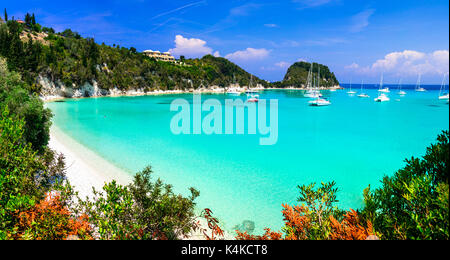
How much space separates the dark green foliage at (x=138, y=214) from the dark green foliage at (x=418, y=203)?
492cm

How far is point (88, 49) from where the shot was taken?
252ft

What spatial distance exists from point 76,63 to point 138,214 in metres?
80.1

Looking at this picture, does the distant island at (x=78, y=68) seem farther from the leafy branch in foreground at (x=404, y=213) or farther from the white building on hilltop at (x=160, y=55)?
the leafy branch in foreground at (x=404, y=213)

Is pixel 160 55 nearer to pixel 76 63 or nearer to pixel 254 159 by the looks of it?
pixel 76 63

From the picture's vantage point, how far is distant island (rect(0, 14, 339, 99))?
4900cm

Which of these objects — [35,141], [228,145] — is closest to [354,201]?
[228,145]

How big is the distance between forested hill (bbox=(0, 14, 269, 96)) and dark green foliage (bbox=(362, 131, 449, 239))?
42.6 metres

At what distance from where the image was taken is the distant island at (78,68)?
49000 mm

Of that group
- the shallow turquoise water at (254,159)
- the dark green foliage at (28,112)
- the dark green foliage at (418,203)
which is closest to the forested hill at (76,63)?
the shallow turquoise water at (254,159)

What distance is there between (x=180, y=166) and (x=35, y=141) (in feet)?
27.7

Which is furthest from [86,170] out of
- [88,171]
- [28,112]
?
[28,112]

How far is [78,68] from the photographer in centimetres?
6738

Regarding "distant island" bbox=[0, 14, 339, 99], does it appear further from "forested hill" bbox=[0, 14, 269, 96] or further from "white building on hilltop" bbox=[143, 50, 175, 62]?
"white building on hilltop" bbox=[143, 50, 175, 62]

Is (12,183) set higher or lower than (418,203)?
lower
